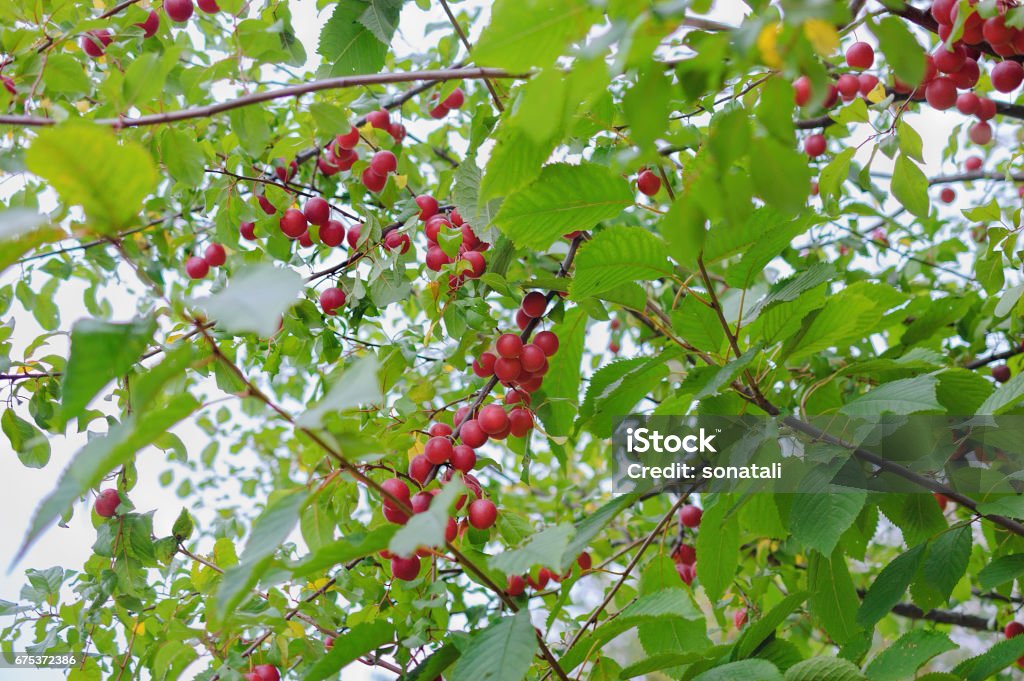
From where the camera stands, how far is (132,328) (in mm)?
565

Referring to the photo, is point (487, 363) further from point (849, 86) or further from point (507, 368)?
point (849, 86)

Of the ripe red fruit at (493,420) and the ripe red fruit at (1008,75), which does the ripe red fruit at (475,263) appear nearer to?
the ripe red fruit at (493,420)

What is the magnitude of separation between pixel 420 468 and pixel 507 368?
254 millimetres

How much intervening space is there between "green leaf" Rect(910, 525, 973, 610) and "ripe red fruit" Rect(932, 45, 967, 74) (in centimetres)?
68

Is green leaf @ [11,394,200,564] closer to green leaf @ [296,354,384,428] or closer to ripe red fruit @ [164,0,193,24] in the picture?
green leaf @ [296,354,384,428]

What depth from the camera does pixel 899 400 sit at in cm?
103

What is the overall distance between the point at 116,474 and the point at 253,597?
0.44m

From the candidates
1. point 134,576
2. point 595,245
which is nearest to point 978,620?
point 595,245

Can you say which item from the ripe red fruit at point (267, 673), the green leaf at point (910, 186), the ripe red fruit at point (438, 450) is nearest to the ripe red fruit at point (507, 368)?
the ripe red fruit at point (438, 450)

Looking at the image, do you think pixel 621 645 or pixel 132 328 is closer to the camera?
pixel 132 328

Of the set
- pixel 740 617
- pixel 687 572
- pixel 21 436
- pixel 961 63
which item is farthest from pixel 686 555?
pixel 21 436

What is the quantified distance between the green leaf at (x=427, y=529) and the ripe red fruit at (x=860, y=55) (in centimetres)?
116

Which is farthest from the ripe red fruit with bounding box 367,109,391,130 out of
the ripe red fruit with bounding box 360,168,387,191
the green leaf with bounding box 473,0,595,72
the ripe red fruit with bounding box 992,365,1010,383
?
the ripe red fruit with bounding box 992,365,1010,383

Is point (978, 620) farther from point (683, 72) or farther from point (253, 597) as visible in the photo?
point (683, 72)
